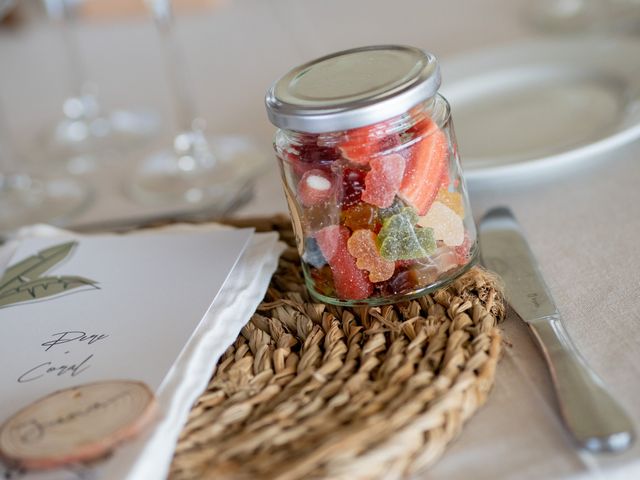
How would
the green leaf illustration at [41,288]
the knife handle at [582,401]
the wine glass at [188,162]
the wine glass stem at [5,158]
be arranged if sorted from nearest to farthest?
the knife handle at [582,401] < the green leaf illustration at [41,288] < the wine glass at [188,162] < the wine glass stem at [5,158]

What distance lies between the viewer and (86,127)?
49.7 inches

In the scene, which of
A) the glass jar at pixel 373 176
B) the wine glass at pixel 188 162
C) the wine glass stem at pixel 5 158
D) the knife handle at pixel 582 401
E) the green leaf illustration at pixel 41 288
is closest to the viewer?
the knife handle at pixel 582 401

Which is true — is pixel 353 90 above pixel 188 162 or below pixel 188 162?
above

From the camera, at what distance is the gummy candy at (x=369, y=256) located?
1.96 feet

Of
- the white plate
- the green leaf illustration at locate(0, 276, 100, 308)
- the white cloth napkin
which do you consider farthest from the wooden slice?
the white plate

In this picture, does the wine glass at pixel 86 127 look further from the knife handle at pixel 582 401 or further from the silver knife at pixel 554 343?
the knife handle at pixel 582 401

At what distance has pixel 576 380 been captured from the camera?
0.53 meters

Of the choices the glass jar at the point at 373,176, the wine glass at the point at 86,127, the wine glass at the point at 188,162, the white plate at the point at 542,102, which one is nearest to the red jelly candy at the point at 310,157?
the glass jar at the point at 373,176

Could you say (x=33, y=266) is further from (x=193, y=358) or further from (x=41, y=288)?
(x=193, y=358)

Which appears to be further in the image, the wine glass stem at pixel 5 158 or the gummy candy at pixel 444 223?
the wine glass stem at pixel 5 158

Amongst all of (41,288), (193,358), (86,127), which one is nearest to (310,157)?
(193,358)

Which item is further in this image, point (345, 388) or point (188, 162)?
point (188, 162)

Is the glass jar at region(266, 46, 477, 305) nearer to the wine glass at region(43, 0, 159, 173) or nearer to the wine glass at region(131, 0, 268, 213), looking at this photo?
the wine glass at region(131, 0, 268, 213)

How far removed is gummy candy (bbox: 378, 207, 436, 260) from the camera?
0.59 meters
